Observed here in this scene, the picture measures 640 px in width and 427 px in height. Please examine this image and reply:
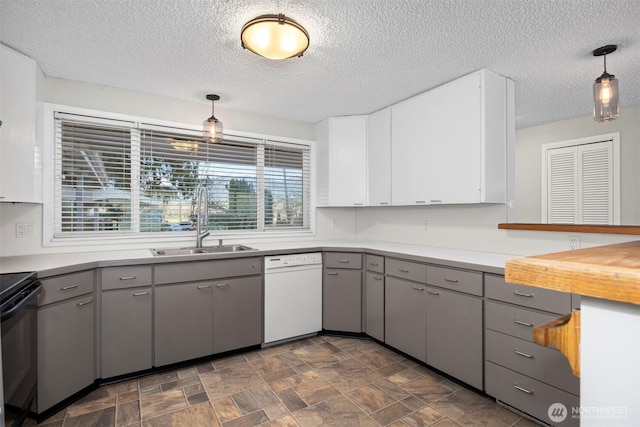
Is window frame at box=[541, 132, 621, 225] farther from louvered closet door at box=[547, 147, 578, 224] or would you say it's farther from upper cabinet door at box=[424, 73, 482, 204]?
upper cabinet door at box=[424, 73, 482, 204]

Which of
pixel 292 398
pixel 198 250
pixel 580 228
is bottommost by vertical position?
pixel 292 398

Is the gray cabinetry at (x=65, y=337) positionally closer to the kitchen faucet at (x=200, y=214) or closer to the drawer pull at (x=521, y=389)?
the kitchen faucet at (x=200, y=214)

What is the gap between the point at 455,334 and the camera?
230 centimetres

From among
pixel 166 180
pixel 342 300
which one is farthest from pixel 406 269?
pixel 166 180

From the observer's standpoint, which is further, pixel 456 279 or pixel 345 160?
pixel 345 160

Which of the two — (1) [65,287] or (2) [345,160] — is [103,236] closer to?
(1) [65,287]

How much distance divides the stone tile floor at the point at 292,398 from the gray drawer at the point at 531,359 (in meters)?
0.30

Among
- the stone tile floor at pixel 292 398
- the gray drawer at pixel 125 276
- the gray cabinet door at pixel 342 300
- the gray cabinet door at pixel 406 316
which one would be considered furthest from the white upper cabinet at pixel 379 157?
the gray drawer at pixel 125 276

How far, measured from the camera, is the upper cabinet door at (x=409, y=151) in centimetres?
292

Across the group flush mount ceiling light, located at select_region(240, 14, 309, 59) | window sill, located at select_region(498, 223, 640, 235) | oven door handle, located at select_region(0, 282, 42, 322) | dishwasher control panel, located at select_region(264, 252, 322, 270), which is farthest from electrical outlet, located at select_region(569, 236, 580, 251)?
oven door handle, located at select_region(0, 282, 42, 322)

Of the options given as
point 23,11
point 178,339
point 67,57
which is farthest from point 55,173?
point 178,339

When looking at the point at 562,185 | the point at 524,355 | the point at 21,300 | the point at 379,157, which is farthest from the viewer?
the point at 562,185

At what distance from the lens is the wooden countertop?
0.47m

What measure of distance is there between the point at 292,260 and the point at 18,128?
7.14 feet
